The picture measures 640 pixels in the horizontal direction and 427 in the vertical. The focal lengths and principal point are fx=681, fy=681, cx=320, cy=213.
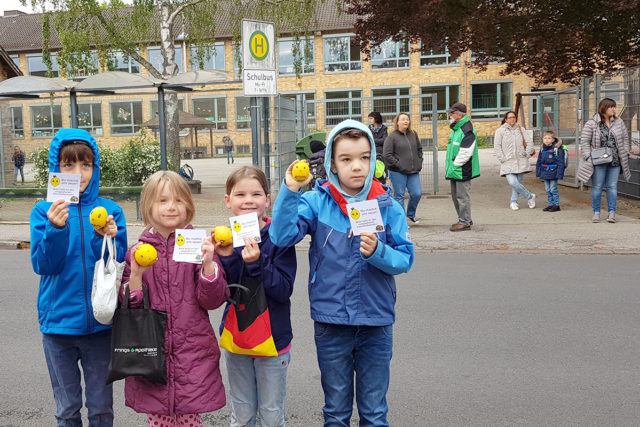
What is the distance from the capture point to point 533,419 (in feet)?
13.2

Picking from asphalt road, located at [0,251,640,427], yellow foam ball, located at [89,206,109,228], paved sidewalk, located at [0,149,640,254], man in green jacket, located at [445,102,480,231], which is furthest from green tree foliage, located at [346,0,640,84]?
yellow foam ball, located at [89,206,109,228]

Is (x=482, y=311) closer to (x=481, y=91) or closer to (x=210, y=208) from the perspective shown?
(x=210, y=208)

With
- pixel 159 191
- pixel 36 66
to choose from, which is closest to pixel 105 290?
pixel 159 191

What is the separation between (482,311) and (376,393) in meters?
3.52

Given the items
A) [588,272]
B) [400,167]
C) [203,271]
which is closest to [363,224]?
[203,271]

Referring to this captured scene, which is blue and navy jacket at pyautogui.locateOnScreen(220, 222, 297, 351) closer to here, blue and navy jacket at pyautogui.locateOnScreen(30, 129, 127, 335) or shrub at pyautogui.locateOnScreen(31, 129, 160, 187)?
blue and navy jacket at pyautogui.locateOnScreen(30, 129, 127, 335)

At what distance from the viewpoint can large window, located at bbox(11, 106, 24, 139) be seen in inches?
642

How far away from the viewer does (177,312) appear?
299 cm

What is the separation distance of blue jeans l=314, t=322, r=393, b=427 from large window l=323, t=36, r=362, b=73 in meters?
42.2

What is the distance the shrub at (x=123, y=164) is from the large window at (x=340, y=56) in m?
29.7

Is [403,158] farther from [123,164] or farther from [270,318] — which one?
[270,318]

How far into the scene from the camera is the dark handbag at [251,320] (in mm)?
3057

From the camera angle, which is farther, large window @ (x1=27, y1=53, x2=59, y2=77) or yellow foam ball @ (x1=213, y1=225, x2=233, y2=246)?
large window @ (x1=27, y1=53, x2=59, y2=77)

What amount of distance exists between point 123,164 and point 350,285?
1351 centimetres
